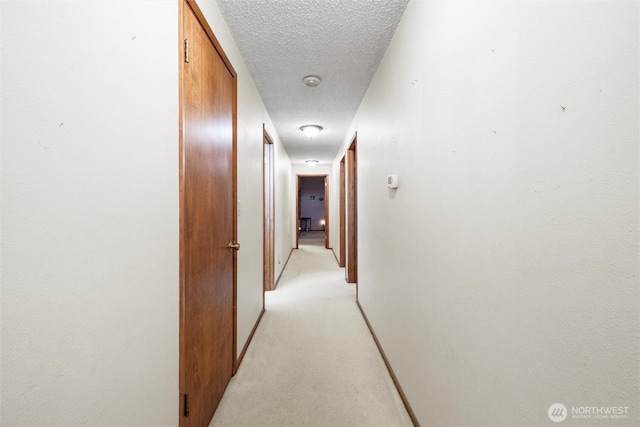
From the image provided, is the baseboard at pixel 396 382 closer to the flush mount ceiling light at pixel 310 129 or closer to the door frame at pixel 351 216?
the door frame at pixel 351 216

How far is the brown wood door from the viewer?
3.99 ft

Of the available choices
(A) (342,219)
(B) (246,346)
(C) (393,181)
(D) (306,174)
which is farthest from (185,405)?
(D) (306,174)

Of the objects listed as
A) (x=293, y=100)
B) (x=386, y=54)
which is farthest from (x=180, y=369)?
(x=293, y=100)

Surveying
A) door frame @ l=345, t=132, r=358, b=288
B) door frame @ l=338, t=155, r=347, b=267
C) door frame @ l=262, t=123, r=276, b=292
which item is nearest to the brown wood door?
door frame @ l=262, t=123, r=276, b=292

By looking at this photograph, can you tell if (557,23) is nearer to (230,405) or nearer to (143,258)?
(143,258)

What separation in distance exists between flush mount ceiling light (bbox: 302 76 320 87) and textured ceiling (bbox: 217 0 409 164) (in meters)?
0.05

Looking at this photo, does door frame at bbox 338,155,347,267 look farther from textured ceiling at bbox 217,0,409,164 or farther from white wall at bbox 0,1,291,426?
white wall at bbox 0,1,291,426

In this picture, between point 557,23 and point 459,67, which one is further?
point 459,67

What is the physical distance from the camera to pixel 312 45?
198 cm

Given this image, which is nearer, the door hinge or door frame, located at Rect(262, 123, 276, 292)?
the door hinge

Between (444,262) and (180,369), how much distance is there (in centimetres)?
122

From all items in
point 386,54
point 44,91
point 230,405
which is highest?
point 386,54

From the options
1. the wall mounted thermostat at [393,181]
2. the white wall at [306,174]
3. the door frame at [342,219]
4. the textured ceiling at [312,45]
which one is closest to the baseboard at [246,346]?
the wall mounted thermostat at [393,181]

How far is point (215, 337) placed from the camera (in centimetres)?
158
